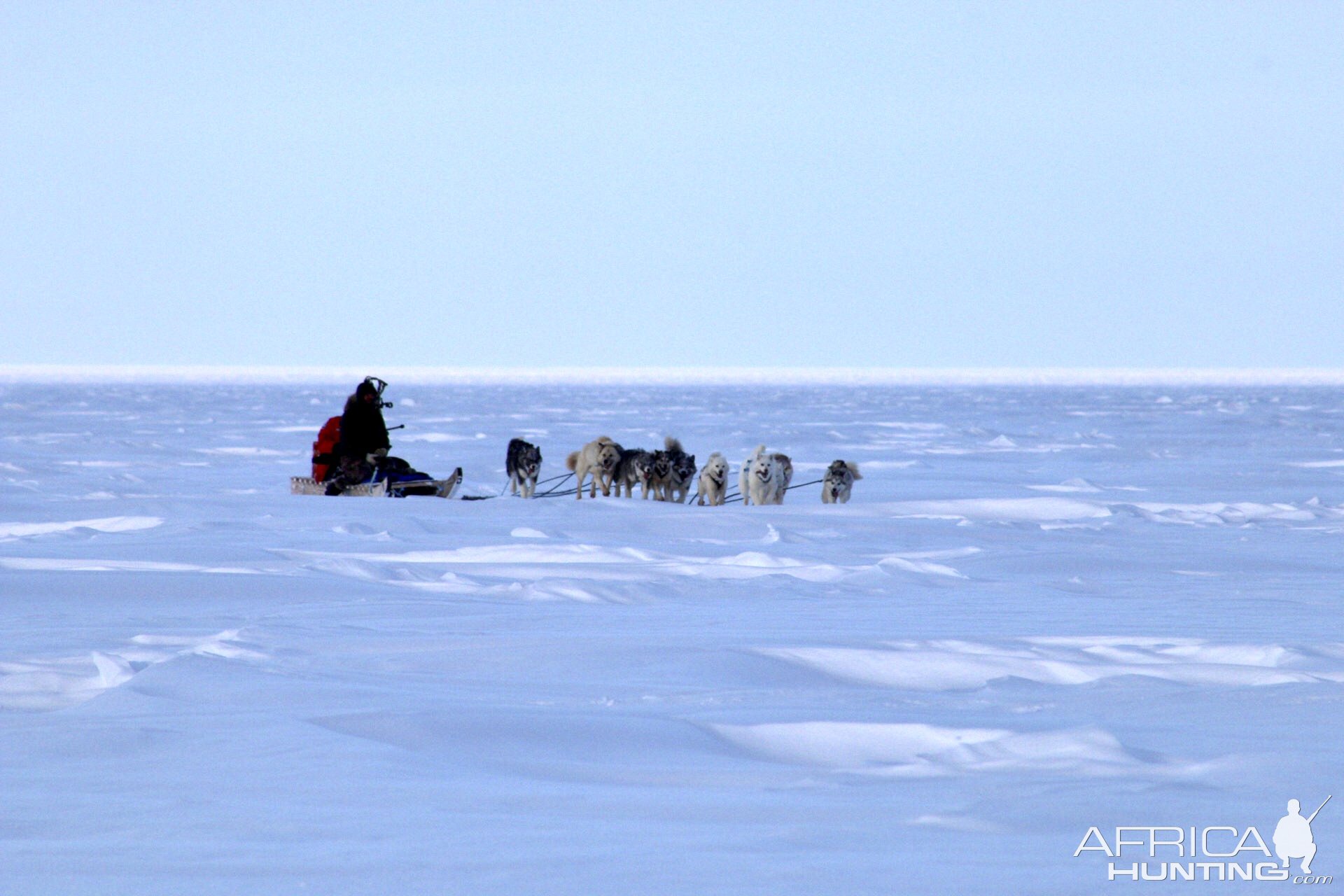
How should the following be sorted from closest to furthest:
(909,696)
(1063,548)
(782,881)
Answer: (782,881)
(909,696)
(1063,548)

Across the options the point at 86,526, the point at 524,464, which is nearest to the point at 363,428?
the point at 524,464

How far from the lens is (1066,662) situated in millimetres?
5070

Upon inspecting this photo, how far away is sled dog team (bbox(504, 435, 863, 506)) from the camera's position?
11.9m

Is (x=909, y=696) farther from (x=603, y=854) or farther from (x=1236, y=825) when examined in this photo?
(x=603, y=854)

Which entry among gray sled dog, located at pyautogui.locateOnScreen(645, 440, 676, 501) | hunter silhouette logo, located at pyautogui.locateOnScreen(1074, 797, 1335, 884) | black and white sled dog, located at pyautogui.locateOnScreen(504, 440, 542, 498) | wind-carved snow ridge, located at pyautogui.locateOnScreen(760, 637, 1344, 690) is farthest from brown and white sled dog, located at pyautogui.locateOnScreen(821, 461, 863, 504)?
hunter silhouette logo, located at pyautogui.locateOnScreen(1074, 797, 1335, 884)

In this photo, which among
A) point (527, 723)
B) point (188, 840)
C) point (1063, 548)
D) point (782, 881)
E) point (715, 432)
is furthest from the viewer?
point (715, 432)

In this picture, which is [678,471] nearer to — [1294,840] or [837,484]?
[837,484]

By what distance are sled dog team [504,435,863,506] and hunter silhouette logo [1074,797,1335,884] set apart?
28.4ft

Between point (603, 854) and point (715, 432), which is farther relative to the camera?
point (715, 432)

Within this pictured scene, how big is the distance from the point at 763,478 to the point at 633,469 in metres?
1.16

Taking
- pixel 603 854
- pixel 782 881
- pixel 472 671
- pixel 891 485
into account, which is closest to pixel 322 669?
pixel 472 671

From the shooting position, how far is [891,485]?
14938 mm

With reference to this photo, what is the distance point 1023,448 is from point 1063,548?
1406 cm

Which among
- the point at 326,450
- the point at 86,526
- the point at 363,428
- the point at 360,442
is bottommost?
the point at 86,526
